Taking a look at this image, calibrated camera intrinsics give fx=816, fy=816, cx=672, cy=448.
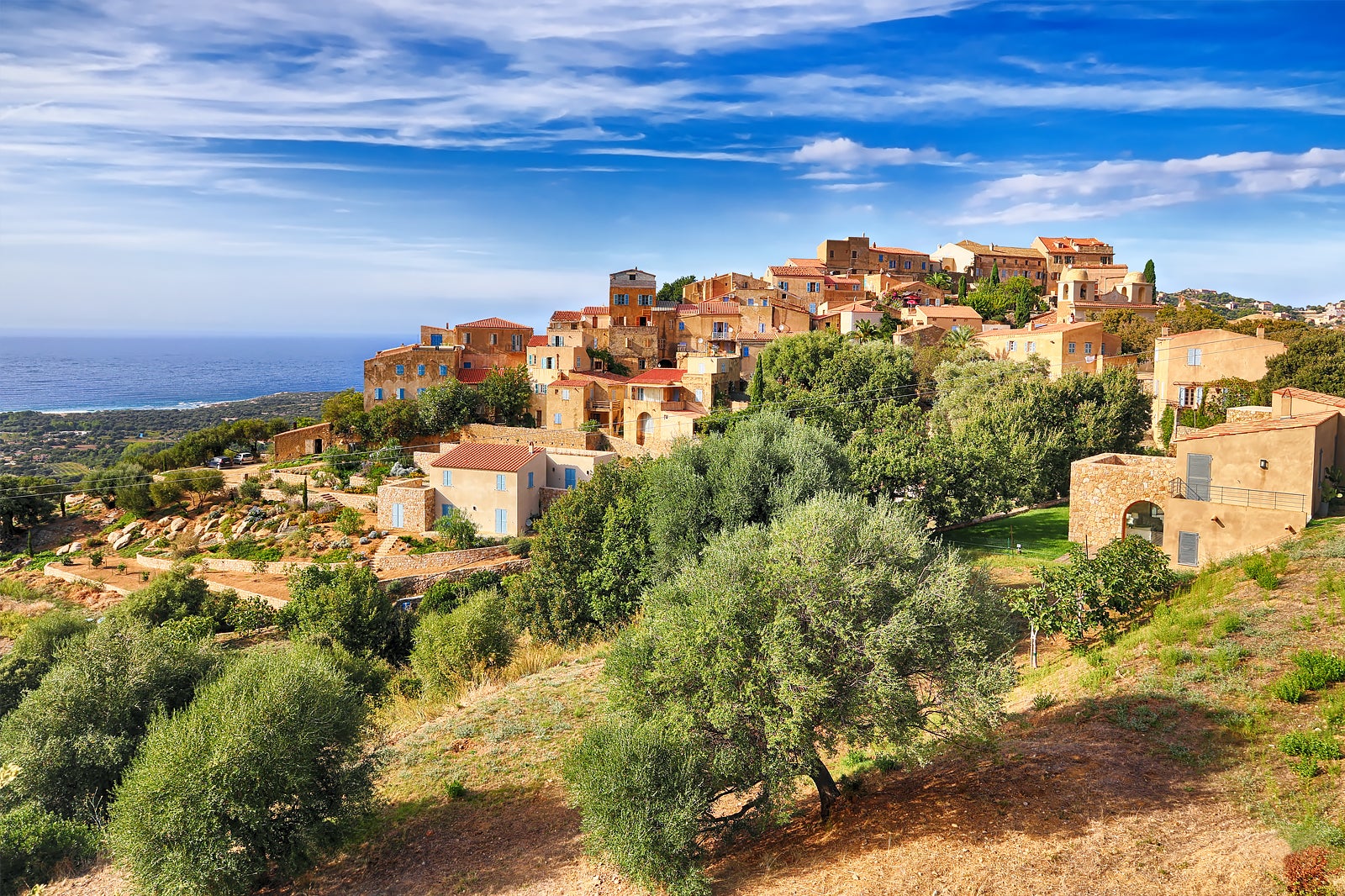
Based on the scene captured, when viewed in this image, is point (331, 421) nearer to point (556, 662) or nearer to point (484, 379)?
point (484, 379)

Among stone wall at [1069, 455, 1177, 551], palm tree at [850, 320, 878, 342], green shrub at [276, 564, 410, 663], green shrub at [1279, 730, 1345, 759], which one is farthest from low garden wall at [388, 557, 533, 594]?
palm tree at [850, 320, 878, 342]

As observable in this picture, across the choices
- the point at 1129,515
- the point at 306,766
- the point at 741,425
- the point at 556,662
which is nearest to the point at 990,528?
the point at 1129,515

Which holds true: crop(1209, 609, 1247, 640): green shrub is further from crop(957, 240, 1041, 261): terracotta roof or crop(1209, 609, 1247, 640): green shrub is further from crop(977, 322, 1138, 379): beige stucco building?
crop(957, 240, 1041, 261): terracotta roof

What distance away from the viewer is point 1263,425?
19.0 meters


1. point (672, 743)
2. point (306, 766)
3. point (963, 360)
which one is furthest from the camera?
point (963, 360)

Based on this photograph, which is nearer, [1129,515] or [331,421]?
[1129,515]

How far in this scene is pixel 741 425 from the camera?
2711cm

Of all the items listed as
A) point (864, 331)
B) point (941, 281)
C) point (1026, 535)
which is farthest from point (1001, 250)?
point (1026, 535)

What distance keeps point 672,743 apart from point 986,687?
4138 mm

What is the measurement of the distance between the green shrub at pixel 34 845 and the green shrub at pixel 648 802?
32.3 feet

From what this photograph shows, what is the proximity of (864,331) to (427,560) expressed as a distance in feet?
116

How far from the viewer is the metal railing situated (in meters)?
18.2

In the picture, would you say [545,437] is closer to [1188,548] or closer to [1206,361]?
[1206,361]

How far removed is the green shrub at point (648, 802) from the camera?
10352 millimetres
